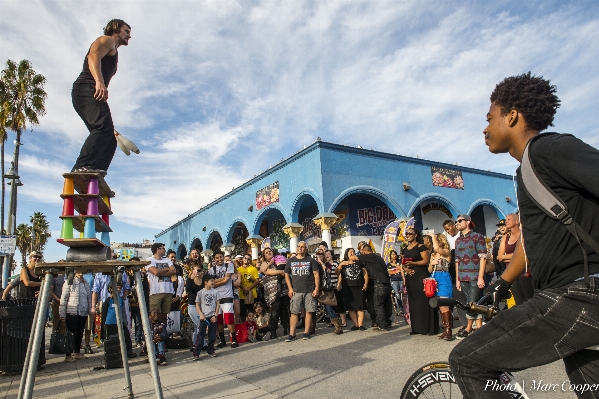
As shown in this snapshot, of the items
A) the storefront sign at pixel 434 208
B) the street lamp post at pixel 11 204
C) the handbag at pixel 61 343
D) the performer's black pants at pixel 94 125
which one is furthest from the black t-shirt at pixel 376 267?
the storefront sign at pixel 434 208

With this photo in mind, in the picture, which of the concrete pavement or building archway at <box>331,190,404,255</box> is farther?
building archway at <box>331,190,404,255</box>

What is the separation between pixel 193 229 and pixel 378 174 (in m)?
21.1

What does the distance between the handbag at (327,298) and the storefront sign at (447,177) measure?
16.0 meters

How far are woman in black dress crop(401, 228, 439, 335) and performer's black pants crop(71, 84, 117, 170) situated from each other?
5802 millimetres

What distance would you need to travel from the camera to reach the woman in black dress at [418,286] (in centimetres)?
753

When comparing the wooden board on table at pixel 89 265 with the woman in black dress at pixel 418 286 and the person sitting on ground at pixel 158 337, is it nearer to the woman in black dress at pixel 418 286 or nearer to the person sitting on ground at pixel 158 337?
the person sitting on ground at pixel 158 337

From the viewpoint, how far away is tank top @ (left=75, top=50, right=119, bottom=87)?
346cm

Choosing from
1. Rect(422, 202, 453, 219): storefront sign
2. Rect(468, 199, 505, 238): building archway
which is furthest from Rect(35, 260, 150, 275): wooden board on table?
Rect(468, 199, 505, 238): building archway

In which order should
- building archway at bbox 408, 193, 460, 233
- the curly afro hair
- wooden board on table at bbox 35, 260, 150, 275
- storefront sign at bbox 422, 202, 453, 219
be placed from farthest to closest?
storefront sign at bbox 422, 202, 453, 219 → building archway at bbox 408, 193, 460, 233 → wooden board on table at bbox 35, 260, 150, 275 → the curly afro hair

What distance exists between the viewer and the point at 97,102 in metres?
3.40

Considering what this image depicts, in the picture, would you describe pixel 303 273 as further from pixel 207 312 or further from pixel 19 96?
pixel 19 96

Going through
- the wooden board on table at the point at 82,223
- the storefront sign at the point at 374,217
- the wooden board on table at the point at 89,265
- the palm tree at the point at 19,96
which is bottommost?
the wooden board on table at the point at 89,265

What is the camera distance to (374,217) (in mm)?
22984

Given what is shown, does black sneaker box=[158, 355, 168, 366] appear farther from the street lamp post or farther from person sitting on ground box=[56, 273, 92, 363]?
the street lamp post
